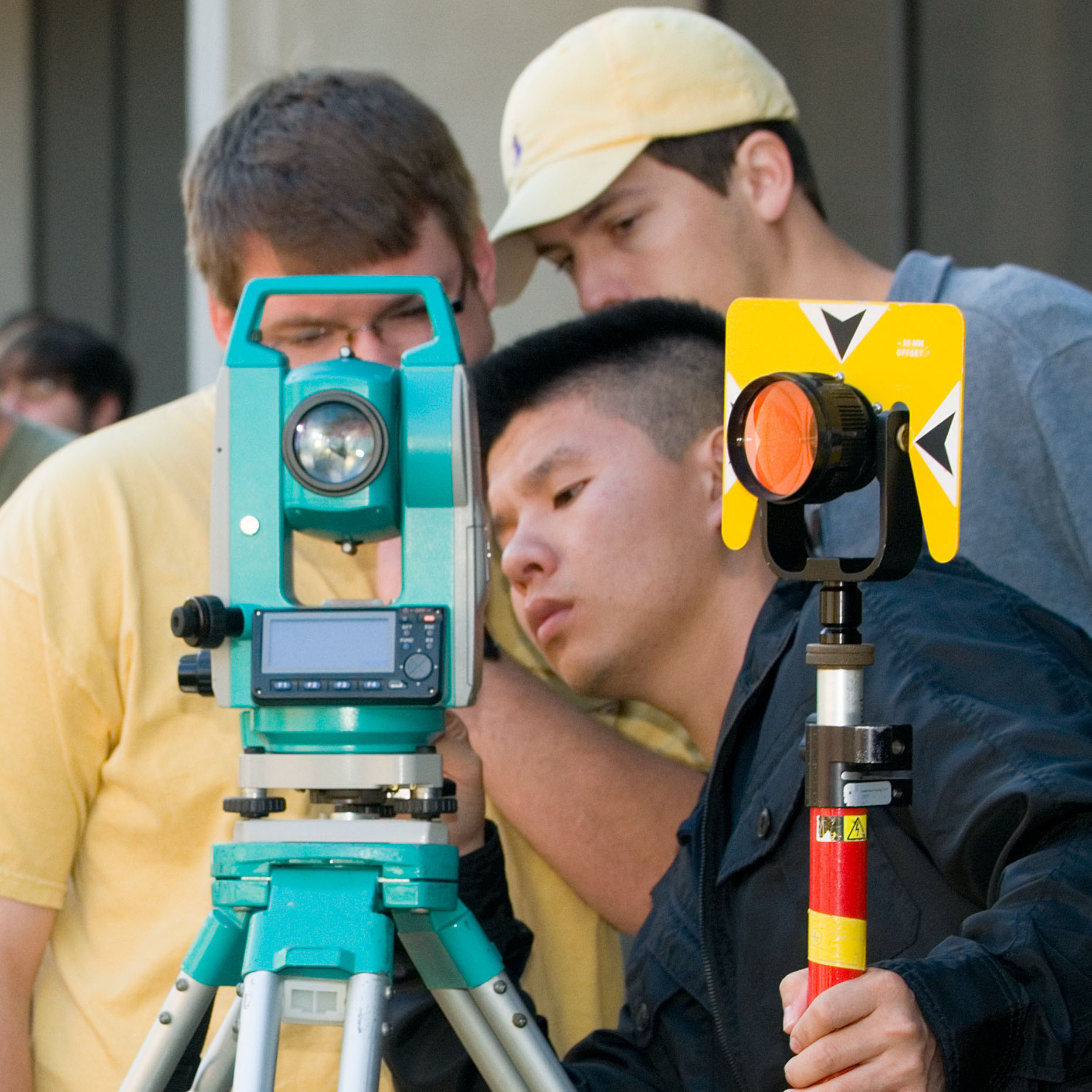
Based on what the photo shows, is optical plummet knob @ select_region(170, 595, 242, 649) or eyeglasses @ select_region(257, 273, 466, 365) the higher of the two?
eyeglasses @ select_region(257, 273, 466, 365)

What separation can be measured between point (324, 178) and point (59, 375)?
3.48m

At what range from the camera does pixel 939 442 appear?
1273 millimetres

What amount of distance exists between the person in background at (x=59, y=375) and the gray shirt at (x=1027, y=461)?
3656mm

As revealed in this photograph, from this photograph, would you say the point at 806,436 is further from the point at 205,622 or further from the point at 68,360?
the point at 68,360

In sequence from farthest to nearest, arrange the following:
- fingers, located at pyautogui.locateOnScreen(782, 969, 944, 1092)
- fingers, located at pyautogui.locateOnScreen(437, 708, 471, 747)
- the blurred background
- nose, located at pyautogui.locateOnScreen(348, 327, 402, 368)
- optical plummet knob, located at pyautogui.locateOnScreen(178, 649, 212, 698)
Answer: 1. the blurred background
2. nose, located at pyautogui.locateOnScreen(348, 327, 402, 368)
3. fingers, located at pyautogui.locateOnScreen(437, 708, 471, 747)
4. optical plummet knob, located at pyautogui.locateOnScreen(178, 649, 212, 698)
5. fingers, located at pyautogui.locateOnScreen(782, 969, 944, 1092)

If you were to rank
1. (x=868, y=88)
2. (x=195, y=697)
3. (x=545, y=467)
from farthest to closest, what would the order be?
(x=868, y=88) < (x=545, y=467) < (x=195, y=697)

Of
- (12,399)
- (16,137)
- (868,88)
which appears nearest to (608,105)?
(868,88)

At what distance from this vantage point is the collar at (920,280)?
2.36m

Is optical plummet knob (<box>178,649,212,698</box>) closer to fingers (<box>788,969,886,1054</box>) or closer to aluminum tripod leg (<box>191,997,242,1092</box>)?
aluminum tripod leg (<box>191,997,242,1092</box>)

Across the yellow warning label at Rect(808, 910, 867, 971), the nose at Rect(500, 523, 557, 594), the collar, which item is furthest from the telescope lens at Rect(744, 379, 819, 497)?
the collar

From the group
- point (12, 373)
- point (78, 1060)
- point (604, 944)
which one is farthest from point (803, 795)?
point (12, 373)

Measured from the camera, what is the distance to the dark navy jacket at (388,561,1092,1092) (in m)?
1.33

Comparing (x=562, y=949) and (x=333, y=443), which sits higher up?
(x=333, y=443)

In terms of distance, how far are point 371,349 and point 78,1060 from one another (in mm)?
946
